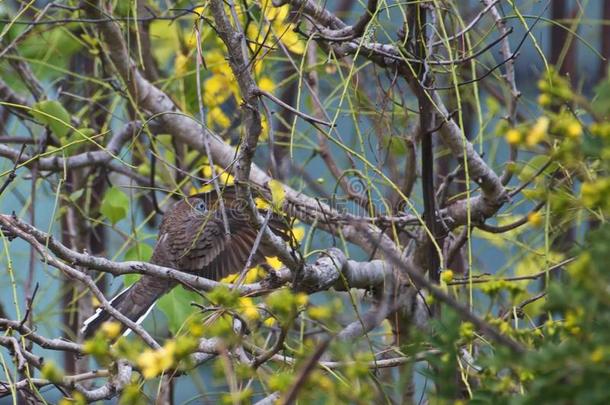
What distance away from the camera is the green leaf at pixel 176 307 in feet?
7.30

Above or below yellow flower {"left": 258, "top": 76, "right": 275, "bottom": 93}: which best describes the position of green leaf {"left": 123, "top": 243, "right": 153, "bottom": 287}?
below

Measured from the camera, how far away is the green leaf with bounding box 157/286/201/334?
2.23 metres

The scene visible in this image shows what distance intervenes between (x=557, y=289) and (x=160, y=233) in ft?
6.36

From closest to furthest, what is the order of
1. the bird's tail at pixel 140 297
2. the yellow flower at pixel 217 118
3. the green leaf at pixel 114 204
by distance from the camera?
the green leaf at pixel 114 204 < the bird's tail at pixel 140 297 < the yellow flower at pixel 217 118

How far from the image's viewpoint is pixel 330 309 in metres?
1.11

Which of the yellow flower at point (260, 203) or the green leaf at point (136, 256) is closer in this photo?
the yellow flower at point (260, 203)

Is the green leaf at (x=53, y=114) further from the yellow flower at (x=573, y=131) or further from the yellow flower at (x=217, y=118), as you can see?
the yellow flower at (x=573, y=131)

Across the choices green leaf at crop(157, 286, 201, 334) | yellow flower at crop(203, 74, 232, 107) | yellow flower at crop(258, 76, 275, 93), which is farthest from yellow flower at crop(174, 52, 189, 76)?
green leaf at crop(157, 286, 201, 334)

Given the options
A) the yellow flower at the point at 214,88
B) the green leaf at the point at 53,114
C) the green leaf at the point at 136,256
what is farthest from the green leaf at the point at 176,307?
the yellow flower at the point at 214,88

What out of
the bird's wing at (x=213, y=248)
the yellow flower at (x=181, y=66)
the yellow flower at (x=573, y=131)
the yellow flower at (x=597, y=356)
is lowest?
the yellow flower at (x=597, y=356)

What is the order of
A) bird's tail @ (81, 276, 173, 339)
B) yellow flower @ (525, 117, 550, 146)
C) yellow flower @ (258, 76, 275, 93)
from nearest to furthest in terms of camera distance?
yellow flower @ (525, 117, 550, 146), bird's tail @ (81, 276, 173, 339), yellow flower @ (258, 76, 275, 93)

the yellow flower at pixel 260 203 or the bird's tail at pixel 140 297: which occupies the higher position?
the yellow flower at pixel 260 203

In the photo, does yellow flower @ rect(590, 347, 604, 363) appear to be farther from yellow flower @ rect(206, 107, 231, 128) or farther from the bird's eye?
yellow flower @ rect(206, 107, 231, 128)

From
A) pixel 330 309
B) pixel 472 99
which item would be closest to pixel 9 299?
pixel 472 99
